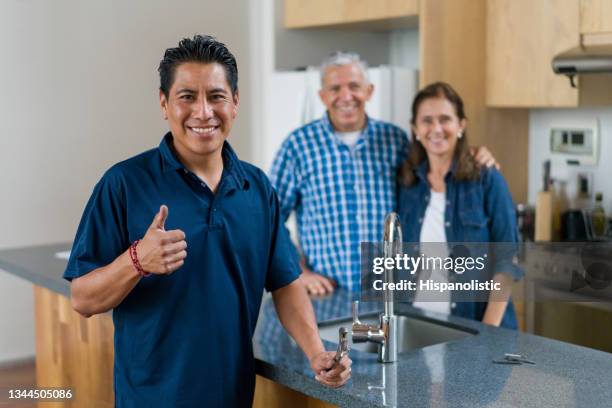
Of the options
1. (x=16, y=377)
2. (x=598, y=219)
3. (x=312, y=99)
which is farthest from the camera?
(x=16, y=377)

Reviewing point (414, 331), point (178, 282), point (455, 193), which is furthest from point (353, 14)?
point (178, 282)

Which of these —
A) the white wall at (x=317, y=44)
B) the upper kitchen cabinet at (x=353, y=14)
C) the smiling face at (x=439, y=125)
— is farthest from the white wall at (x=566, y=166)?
the smiling face at (x=439, y=125)

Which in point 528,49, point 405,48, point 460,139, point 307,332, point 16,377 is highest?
point 405,48

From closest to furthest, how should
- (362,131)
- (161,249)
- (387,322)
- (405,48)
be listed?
(161,249)
(387,322)
(362,131)
(405,48)

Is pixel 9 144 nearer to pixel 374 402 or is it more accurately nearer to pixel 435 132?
pixel 435 132

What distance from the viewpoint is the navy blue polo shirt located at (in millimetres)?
1708

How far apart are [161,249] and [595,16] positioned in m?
2.32

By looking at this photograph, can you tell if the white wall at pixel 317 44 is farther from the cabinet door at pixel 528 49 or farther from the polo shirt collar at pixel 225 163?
the polo shirt collar at pixel 225 163

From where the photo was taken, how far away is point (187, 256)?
1735 millimetres

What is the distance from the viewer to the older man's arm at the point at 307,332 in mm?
1674

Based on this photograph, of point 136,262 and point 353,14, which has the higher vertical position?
point 353,14

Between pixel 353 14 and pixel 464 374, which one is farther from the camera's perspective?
pixel 353 14

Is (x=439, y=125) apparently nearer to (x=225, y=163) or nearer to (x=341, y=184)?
(x=341, y=184)

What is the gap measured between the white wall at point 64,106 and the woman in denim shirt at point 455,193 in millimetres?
2355
